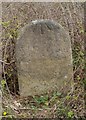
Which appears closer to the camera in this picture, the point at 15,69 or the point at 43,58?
the point at 43,58

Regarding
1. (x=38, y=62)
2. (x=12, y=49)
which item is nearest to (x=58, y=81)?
(x=38, y=62)

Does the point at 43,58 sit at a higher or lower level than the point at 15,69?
higher

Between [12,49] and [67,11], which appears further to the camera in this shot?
[67,11]

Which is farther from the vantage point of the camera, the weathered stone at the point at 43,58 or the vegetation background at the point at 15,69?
the weathered stone at the point at 43,58

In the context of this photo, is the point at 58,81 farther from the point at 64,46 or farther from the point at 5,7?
the point at 5,7

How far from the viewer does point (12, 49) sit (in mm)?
4371

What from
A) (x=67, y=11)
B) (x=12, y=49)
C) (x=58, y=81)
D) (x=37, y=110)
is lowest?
(x=37, y=110)

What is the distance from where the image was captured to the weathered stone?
401cm

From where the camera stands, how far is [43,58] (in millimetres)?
4074

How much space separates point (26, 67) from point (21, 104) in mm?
428

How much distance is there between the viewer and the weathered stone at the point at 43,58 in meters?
4.01

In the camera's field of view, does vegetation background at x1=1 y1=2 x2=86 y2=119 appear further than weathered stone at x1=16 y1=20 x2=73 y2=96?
No

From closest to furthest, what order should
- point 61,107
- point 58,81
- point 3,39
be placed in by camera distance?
point 61,107, point 58,81, point 3,39

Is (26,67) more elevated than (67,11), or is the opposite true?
(67,11)
